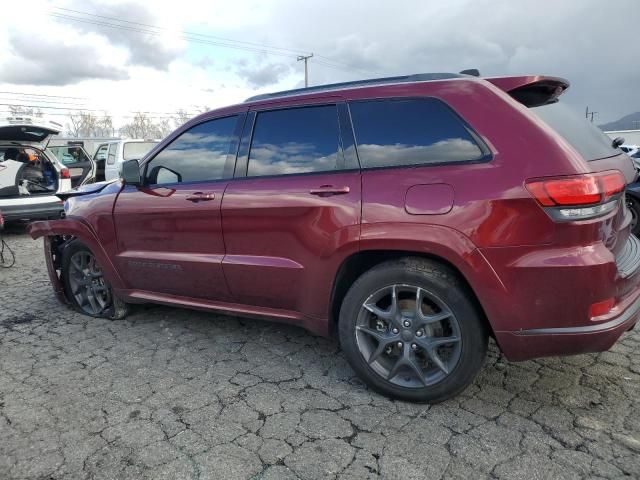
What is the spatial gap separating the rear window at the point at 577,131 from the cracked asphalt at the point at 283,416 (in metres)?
A: 1.37

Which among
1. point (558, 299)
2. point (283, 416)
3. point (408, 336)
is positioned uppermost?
point (558, 299)

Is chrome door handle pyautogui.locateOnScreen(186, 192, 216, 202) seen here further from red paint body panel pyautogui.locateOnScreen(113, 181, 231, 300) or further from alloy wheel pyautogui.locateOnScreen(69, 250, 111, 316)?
alloy wheel pyautogui.locateOnScreen(69, 250, 111, 316)

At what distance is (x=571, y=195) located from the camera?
2.22 meters

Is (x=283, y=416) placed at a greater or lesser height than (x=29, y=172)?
lesser

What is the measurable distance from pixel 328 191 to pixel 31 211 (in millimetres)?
7508

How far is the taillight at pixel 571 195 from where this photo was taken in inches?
87.7

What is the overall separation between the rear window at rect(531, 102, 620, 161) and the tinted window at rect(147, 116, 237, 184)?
2.01 meters

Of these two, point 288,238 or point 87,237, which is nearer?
point 288,238

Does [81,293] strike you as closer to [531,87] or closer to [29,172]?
[531,87]

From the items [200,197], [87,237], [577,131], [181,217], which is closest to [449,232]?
[577,131]

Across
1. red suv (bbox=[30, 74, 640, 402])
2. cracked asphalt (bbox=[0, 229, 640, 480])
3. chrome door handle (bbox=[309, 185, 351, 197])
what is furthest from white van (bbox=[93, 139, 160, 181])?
chrome door handle (bbox=[309, 185, 351, 197])

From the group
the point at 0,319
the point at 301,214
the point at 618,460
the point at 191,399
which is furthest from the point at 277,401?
the point at 0,319

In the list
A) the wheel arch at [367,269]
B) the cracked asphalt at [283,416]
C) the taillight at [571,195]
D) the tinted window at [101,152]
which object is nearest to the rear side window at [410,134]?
the taillight at [571,195]

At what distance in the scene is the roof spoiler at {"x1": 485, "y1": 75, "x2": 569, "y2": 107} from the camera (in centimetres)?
260
